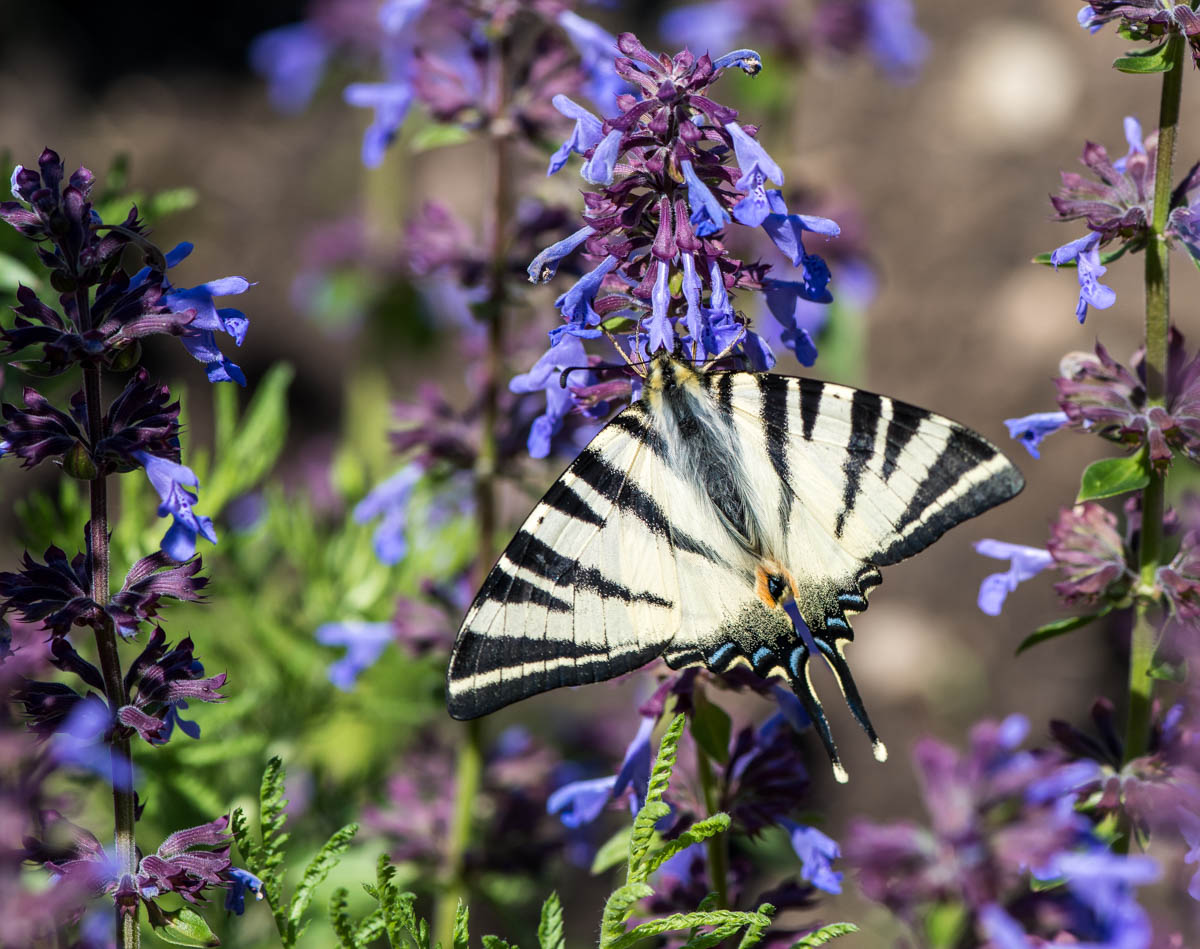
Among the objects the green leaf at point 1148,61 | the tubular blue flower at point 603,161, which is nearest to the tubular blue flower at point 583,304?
the tubular blue flower at point 603,161

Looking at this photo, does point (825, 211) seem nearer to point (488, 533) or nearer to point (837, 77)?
point (488, 533)

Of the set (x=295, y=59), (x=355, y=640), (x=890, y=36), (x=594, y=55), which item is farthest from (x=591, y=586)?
(x=295, y=59)

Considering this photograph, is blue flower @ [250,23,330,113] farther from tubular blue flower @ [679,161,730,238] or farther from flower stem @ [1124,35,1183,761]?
flower stem @ [1124,35,1183,761]

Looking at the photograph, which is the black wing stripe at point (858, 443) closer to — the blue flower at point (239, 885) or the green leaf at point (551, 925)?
the green leaf at point (551, 925)

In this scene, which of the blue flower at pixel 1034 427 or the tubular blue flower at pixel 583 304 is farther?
the blue flower at pixel 1034 427

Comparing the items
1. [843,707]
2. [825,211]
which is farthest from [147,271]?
[843,707]

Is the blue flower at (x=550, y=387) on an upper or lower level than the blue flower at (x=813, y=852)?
upper

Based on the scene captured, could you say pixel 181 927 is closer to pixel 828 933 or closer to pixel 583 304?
pixel 828 933
